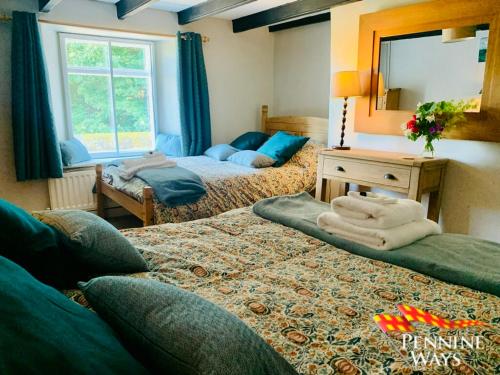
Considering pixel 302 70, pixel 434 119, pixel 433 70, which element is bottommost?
pixel 434 119

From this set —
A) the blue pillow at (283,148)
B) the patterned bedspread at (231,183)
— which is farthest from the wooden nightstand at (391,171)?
the blue pillow at (283,148)

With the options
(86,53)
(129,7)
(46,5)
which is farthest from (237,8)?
(46,5)

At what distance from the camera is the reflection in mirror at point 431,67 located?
2512 mm

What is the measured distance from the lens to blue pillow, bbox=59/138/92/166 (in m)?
3.85

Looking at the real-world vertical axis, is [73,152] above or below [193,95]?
below

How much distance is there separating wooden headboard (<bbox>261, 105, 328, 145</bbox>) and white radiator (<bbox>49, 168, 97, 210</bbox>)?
2.29 metres

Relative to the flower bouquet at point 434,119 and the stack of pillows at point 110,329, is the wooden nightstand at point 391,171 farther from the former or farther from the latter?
the stack of pillows at point 110,329

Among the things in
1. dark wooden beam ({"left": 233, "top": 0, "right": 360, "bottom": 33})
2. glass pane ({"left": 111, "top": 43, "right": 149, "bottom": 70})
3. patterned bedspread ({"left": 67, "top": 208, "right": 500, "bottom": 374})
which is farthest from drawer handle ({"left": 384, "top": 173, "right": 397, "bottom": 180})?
glass pane ({"left": 111, "top": 43, "right": 149, "bottom": 70})

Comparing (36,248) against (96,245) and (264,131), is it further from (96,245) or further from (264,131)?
(264,131)

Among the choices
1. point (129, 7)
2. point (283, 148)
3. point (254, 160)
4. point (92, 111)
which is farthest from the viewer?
point (92, 111)

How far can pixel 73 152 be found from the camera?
12.9 feet

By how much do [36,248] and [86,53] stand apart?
384 centimetres

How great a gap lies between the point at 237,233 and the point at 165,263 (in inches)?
17.1

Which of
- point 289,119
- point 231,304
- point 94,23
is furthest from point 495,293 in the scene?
point 94,23
